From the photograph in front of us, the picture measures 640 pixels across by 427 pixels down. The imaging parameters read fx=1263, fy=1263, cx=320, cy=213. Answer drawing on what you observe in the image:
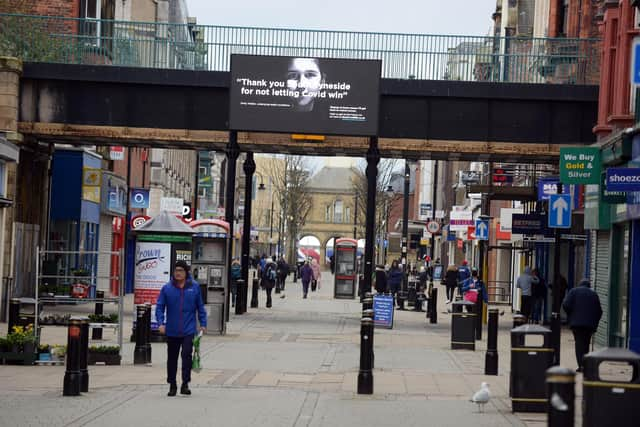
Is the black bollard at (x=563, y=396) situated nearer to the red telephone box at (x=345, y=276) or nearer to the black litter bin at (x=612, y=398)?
the black litter bin at (x=612, y=398)

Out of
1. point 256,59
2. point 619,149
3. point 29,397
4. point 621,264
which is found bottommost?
point 29,397

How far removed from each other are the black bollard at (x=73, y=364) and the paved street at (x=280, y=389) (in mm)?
158

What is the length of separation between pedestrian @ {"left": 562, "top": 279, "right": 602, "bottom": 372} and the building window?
13979 cm

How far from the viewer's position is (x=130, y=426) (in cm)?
1254

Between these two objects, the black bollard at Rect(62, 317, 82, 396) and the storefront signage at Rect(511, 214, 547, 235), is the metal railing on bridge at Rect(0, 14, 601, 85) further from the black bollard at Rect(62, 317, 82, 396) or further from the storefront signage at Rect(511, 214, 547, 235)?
the black bollard at Rect(62, 317, 82, 396)

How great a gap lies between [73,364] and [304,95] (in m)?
19.0

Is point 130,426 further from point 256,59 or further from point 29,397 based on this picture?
point 256,59

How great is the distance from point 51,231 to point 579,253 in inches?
688

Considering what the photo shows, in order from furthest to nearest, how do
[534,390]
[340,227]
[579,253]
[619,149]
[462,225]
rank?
1. [340,227]
2. [462,225]
3. [579,253]
4. [619,149]
5. [534,390]

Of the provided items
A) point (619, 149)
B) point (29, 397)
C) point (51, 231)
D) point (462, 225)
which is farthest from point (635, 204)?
point (462, 225)

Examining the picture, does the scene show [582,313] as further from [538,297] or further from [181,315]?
[538,297]

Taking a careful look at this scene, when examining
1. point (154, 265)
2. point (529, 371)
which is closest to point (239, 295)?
point (154, 265)

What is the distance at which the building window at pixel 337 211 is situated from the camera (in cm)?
16125

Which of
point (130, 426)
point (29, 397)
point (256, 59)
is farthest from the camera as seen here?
point (256, 59)
